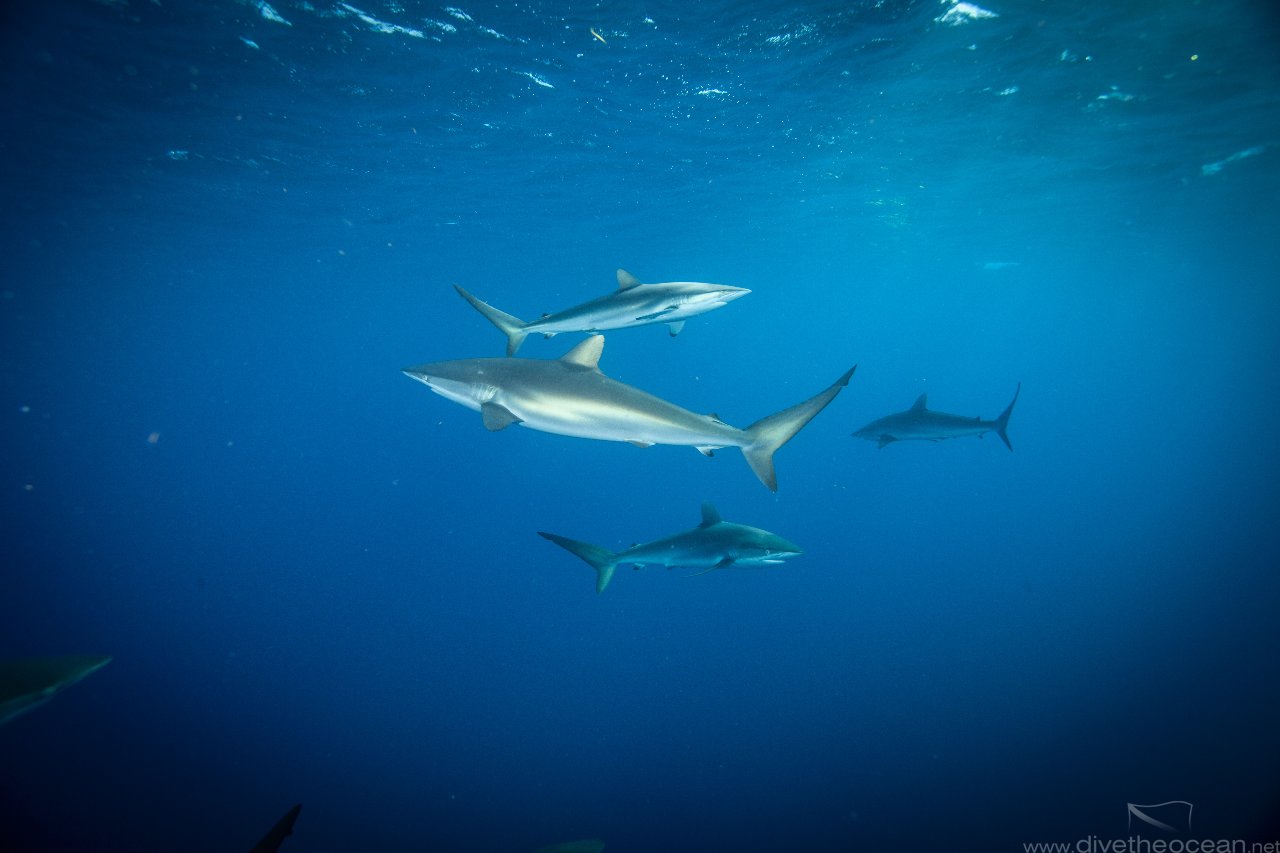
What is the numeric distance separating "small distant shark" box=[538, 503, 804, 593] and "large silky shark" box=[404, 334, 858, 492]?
265cm

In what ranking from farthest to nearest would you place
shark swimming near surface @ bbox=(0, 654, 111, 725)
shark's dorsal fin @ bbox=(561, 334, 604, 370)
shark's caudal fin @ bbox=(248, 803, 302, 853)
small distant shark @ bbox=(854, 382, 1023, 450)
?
small distant shark @ bbox=(854, 382, 1023, 450) < shark's dorsal fin @ bbox=(561, 334, 604, 370) < shark swimming near surface @ bbox=(0, 654, 111, 725) < shark's caudal fin @ bbox=(248, 803, 302, 853)

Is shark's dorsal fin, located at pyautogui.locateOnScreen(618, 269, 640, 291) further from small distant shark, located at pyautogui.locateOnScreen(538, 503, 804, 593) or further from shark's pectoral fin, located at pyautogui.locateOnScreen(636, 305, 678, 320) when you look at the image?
small distant shark, located at pyautogui.locateOnScreen(538, 503, 804, 593)

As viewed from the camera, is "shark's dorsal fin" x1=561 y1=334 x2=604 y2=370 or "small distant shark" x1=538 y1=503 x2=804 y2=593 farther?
"small distant shark" x1=538 y1=503 x2=804 y2=593

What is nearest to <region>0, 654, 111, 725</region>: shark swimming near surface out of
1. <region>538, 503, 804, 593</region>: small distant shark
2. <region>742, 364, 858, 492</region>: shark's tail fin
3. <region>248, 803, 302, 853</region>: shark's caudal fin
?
<region>248, 803, 302, 853</region>: shark's caudal fin

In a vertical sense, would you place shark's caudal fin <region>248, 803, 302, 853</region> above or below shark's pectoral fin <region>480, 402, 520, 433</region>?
below

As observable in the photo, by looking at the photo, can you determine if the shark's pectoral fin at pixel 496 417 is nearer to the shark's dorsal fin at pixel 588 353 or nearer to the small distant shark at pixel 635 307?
the shark's dorsal fin at pixel 588 353

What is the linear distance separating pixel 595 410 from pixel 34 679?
5039mm

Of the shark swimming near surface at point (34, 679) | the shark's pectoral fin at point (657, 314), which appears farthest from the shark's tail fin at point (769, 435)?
the shark swimming near surface at point (34, 679)

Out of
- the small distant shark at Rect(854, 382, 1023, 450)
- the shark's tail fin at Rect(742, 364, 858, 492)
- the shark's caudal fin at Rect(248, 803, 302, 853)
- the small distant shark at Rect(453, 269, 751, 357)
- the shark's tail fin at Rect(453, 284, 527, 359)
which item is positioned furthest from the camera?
the small distant shark at Rect(854, 382, 1023, 450)

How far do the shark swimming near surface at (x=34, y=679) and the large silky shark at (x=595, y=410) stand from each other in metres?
3.72

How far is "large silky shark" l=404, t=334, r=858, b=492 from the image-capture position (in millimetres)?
4172

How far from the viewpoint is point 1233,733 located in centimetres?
Answer: 1167

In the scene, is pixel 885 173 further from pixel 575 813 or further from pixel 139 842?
pixel 139 842

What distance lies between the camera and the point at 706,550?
6832mm
